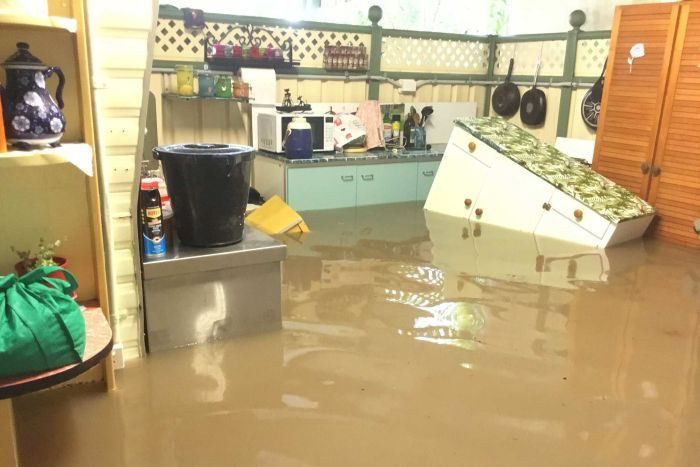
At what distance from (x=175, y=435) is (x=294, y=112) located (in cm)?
362

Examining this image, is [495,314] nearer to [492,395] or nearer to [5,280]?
[492,395]

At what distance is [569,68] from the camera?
586 centimetres

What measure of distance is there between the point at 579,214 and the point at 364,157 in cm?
192

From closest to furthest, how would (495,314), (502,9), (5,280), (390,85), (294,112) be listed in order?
(5,280), (495,314), (294,112), (390,85), (502,9)

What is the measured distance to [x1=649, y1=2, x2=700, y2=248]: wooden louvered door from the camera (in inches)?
166

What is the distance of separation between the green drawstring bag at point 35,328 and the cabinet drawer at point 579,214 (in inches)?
141

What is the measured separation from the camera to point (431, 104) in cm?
631

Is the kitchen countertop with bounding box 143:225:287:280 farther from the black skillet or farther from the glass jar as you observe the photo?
the black skillet

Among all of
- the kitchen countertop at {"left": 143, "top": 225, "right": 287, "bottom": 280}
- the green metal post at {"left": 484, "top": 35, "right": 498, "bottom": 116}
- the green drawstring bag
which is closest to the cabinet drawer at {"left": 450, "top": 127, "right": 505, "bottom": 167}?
the green metal post at {"left": 484, "top": 35, "right": 498, "bottom": 116}

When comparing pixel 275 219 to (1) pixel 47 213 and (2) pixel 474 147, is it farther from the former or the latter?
(1) pixel 47 213

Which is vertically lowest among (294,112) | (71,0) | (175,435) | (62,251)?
(175,435)

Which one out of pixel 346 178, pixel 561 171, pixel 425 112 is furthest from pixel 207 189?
pixel 425 112

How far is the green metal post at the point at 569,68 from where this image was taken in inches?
226

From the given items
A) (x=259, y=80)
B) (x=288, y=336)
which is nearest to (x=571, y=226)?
(x=288, y=336)
